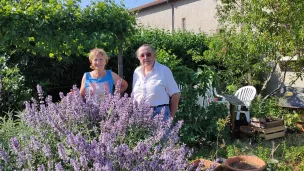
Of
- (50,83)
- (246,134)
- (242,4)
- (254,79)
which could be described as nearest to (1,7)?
(50,83)

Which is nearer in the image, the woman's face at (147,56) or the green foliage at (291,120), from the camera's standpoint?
the woman's face at (147,56)

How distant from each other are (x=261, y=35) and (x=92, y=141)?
4880mm

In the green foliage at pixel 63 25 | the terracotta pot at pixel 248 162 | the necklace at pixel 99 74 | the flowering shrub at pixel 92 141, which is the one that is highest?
the green foliage at pixel 63 25

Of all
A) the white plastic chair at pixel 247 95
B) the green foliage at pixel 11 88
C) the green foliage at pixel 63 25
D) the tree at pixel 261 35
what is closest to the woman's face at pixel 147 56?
the green foliage at pixel 63 25

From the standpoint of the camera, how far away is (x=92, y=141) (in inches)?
55.5

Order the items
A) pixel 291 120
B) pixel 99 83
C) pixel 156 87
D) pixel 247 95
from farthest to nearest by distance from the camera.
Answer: pixel 247 95, pixel 291 120, pixel 99 83, pixel 156 87

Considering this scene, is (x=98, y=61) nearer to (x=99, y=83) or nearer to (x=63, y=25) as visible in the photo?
(x=99, y=83)

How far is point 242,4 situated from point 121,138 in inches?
221

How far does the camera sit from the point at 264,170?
11.4ft

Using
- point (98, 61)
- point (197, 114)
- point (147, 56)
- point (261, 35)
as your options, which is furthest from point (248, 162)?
point (261, 35)

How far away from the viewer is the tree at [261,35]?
5.36 meters

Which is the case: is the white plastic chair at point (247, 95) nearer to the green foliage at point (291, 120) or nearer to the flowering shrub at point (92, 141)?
the green foliage at point (291, 120)

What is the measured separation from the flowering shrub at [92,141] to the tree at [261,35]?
4189 millimetres

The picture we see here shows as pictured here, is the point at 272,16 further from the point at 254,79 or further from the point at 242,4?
the point at 254,79
